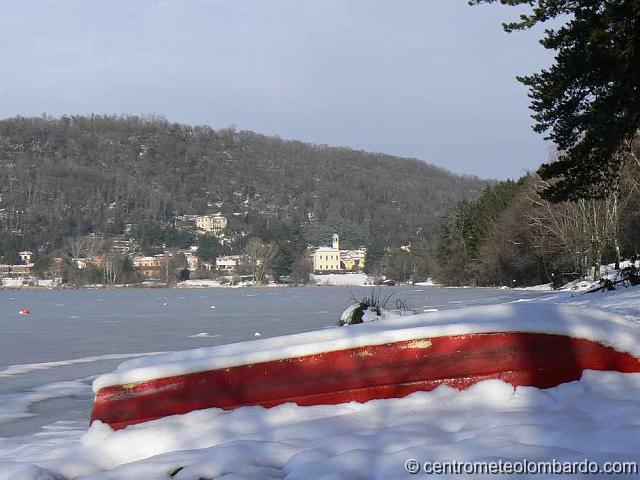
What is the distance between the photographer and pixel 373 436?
211 inches

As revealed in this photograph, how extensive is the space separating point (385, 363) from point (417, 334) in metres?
0.33

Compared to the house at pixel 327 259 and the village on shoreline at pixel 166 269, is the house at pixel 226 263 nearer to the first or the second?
the village on shoreline at pixel 166 269

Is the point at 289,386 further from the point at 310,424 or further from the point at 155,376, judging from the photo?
the point at 155,376

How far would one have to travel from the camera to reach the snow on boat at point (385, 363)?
598 cm

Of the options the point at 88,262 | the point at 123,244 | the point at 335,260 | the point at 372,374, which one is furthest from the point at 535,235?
the point at 123,244

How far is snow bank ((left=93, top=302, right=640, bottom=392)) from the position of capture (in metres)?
6.06

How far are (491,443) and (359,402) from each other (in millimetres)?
1531

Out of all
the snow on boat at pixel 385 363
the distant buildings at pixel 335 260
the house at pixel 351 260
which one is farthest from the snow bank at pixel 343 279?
the snow on boat at pixel 385 363

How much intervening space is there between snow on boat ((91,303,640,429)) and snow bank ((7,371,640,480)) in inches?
4.0

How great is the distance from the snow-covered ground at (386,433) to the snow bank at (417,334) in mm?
20

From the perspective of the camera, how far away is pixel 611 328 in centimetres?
608

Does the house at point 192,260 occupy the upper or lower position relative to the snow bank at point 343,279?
upper

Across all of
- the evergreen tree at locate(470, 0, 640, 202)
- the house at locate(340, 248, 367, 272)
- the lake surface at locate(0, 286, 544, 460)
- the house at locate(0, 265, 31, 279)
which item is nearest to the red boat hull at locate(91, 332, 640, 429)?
the lake surface at locate(0, 286, 544, 460)

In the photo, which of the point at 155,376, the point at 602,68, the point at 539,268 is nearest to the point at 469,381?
the point at 155,376
